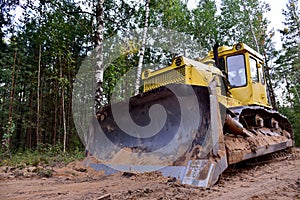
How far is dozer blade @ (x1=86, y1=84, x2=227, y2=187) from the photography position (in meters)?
3.17

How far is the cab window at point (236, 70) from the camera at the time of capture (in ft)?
19.4

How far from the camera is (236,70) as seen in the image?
19.6ft

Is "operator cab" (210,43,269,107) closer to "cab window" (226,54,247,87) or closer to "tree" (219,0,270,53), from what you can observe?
"cab window" (226,54,247,87)

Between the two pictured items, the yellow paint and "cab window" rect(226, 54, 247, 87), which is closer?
the yellow paint

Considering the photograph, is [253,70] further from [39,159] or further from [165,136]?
[39,159]

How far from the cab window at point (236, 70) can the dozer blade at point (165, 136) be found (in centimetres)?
245

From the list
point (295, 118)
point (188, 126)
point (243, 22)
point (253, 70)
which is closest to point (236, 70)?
point (253, 70)

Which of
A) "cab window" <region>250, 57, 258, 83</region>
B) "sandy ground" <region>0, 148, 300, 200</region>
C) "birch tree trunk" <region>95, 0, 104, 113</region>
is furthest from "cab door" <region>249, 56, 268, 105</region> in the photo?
"birch tree trunk" <region>95, 0, 104, 113</region>

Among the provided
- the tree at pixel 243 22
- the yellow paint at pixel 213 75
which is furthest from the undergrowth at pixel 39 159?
the tree at pixel 243 22

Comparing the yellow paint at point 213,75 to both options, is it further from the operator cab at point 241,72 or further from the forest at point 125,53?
the forest at point 125,53

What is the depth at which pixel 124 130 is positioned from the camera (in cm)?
464

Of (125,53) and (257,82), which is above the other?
(125,53)

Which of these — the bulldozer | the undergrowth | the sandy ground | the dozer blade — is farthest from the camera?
the undergrowth

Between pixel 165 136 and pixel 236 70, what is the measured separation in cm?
284
